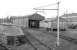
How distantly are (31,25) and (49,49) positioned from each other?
94.6ft

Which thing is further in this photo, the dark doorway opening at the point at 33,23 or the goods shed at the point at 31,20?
the dark doorway opening at the point at 33,23

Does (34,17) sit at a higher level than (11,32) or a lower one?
higher

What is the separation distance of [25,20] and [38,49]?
28.9m

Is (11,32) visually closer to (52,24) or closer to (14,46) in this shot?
(14,46)

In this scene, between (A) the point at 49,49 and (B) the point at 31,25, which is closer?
(A) the point at 49,49

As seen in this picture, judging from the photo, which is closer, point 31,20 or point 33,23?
point 31,20

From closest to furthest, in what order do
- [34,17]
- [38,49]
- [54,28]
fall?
[38,49] → [54,28] → [34,17]

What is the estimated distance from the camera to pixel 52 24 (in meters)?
28.8

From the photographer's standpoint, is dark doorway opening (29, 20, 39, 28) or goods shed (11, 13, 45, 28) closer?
goods shed (11, 13, 45, 28)

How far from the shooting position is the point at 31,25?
38.9 metres

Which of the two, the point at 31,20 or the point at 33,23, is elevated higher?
the point at 31,20

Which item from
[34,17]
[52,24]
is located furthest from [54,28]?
[34,17]

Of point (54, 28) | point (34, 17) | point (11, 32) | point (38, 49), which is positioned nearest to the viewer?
point (38, 49)

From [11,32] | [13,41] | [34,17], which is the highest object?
[34,17]
